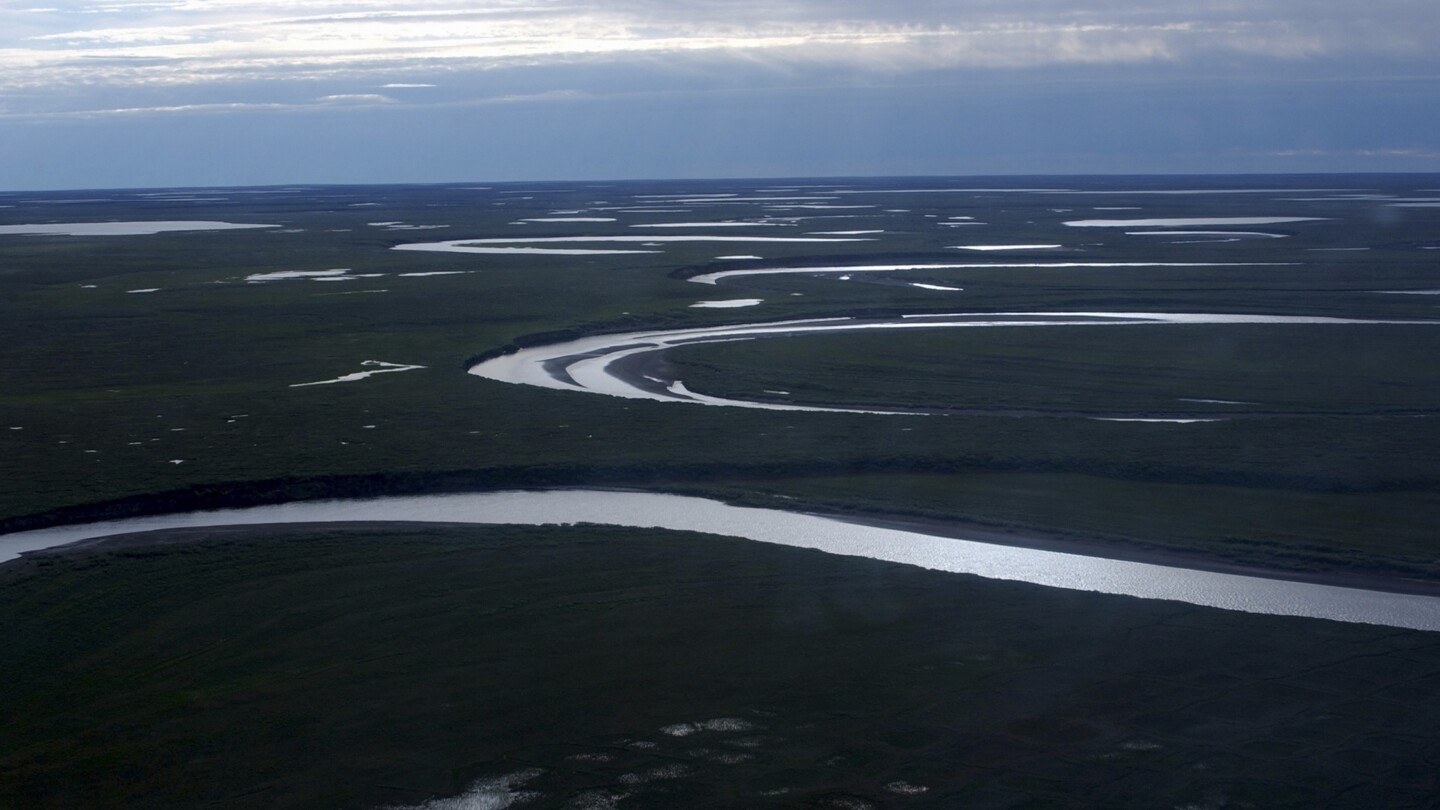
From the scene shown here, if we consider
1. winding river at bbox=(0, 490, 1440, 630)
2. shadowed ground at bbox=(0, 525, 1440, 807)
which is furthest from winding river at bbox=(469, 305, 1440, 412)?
shadowed ground at bbox=(0, 525, 1440, 807)

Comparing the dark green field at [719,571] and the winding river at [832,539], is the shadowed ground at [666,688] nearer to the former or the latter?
the dark green field at [719,571]

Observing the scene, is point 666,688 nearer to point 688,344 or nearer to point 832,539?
point 832,539

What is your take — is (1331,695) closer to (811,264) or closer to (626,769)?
(626,769)

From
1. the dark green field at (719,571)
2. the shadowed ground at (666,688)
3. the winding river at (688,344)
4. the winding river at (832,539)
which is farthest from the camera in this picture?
the winding river at (688,344)

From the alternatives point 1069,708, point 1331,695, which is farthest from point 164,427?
point 1331,695

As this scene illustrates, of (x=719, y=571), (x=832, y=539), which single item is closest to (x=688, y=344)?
(x=832, y=539)

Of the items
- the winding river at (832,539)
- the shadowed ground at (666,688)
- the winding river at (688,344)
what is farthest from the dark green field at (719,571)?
the winding river at (688,344)
